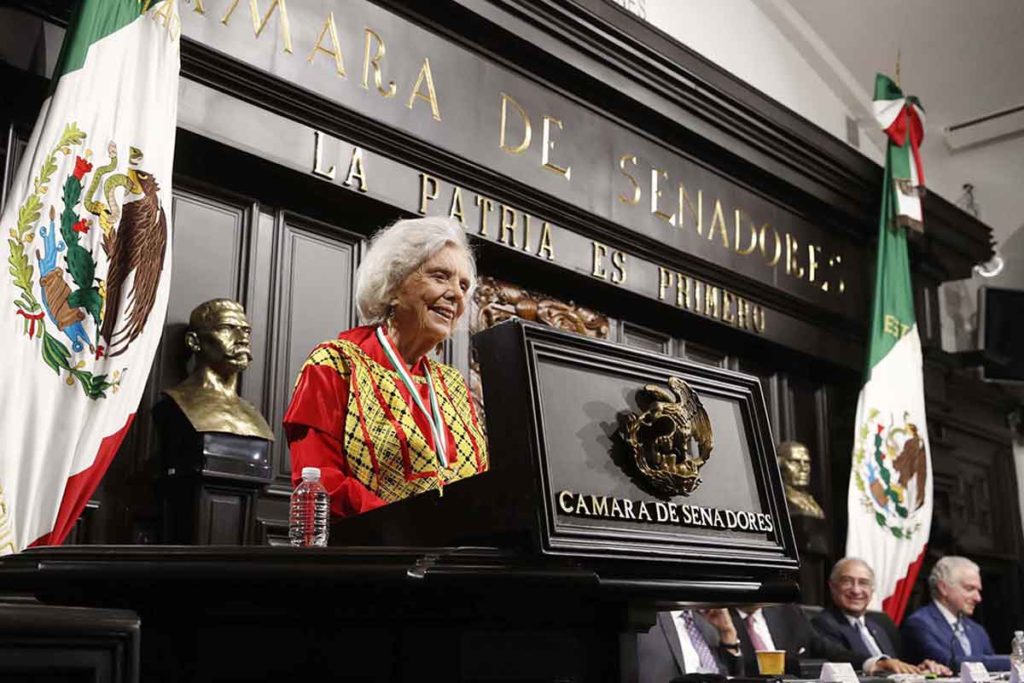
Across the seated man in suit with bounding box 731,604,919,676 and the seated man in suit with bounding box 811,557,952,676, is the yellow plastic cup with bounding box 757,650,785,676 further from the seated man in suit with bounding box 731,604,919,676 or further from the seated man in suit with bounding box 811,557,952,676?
the seated man in suit with bounding box 811,557,952,676

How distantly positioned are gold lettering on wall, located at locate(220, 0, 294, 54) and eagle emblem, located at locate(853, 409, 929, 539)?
4.43 metres

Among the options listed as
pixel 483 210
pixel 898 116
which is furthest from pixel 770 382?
pixel 483 210

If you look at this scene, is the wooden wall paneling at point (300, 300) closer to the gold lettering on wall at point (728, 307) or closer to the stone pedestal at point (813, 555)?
the gold lettering on wall at point (728, 307)

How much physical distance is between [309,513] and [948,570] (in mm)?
6199

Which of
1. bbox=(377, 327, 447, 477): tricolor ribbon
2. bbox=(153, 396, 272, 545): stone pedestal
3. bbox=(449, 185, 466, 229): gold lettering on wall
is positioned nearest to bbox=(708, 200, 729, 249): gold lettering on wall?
bbox=(449, 185, 466, 229): gold lettering on wall

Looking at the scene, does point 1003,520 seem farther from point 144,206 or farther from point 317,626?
point 317,626

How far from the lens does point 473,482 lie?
1305 mm

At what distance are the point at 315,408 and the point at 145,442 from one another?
1940mm

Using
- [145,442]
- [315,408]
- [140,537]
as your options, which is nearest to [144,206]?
[145,442]

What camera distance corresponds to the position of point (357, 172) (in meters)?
4.64

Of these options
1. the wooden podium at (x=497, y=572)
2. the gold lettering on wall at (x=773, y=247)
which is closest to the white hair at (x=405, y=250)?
the wooden podium at (x=497, y=572)

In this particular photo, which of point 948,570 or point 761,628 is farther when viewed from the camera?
point 948,570

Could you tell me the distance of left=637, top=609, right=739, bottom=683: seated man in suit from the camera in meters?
3.94

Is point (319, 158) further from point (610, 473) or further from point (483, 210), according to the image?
point (610, 473)
